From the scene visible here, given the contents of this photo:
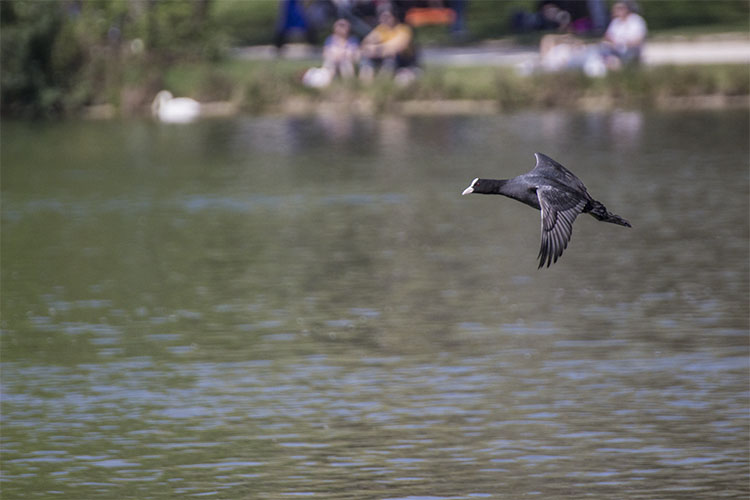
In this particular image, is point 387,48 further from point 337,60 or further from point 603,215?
point 603,215

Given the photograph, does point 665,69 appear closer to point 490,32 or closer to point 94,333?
point 490,32

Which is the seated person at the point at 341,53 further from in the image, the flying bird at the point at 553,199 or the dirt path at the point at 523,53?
the flying bird at the point at 553,199

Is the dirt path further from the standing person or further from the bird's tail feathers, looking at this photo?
the bird's tail feathers

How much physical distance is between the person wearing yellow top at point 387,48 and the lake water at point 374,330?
9.71 meters

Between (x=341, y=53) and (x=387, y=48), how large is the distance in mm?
1482

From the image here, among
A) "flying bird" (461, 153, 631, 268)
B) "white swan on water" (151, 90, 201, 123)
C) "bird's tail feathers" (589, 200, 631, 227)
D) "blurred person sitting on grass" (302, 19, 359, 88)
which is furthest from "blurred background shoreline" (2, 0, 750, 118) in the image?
"bird's tail feathers" (589, 200, 631, 227)

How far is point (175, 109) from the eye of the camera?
5569 centimetres

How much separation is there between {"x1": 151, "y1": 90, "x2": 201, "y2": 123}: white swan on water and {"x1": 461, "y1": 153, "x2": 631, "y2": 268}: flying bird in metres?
39.5

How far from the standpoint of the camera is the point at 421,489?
16.6 metres

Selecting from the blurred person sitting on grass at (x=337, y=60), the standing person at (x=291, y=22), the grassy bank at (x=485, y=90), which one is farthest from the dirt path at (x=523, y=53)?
the blurred person sitting on grass at (x=337, y=60)

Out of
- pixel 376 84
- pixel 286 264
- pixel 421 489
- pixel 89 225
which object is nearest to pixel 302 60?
pixel 376 84

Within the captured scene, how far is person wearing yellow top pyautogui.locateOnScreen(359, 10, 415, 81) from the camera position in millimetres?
54969

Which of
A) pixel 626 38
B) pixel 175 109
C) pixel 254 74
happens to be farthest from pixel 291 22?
pixel 626 38

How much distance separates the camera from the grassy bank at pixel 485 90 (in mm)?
53750
